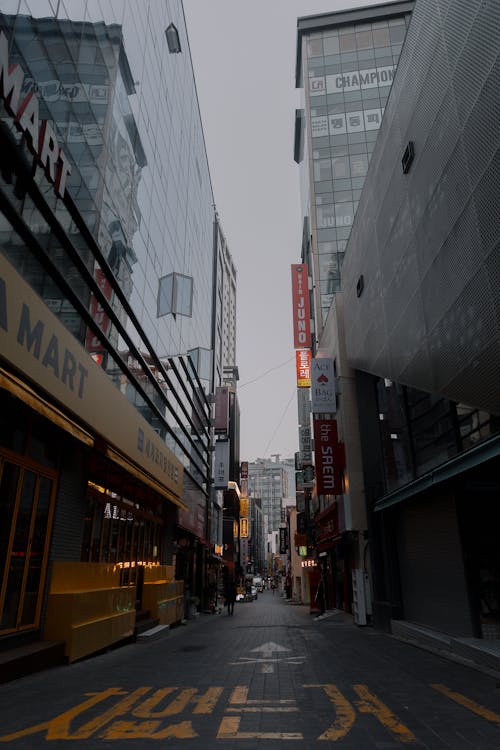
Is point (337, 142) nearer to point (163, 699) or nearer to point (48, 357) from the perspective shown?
point (48, 357)

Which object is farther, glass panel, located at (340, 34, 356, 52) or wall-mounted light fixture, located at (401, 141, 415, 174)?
glass panel, located at (340, 34, 356, 52)

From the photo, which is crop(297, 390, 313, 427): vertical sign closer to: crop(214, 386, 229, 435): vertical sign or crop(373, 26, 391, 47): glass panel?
crop(214, 386, 229, 435): vertical sign

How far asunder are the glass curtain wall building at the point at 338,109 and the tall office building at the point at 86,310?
1869 centimetres

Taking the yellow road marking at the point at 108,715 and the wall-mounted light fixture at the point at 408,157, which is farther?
the wall-mounted light fixture at the point at 408,157

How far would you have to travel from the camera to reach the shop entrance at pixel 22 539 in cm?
875

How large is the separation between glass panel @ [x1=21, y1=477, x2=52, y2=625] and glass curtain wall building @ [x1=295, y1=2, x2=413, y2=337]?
31781 mm

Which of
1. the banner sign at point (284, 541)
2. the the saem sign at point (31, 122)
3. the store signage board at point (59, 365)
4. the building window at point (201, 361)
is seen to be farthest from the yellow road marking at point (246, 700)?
the banner sign at point (284, 541)

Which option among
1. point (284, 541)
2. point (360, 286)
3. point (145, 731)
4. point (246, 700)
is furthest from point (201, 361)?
point (284, 541)

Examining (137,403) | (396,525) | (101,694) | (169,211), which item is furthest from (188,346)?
(101,694)

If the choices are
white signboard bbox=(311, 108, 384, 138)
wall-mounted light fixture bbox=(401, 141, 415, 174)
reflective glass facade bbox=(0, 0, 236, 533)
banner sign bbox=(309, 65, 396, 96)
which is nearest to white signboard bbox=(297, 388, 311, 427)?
reflective glass facade bbox=(0, 0, 236, 533)

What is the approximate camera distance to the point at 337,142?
4422 cm

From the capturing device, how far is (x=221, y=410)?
47.2m

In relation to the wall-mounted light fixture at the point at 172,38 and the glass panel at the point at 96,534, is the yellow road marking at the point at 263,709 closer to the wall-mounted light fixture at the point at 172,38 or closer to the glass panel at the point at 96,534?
the glass panel at the point at 96,534

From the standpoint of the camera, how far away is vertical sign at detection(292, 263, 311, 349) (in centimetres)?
3928
